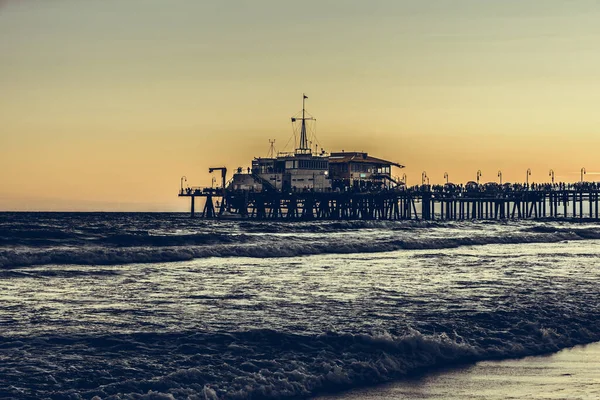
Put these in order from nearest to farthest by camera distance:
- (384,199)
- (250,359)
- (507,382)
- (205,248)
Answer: (507,382)
(250,359)
(205,248)
(384,199)

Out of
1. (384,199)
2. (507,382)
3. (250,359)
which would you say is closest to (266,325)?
(250,359)

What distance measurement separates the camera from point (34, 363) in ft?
37.2

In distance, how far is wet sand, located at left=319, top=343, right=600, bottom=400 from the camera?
1099 cm

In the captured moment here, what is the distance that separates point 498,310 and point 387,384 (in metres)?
5.35

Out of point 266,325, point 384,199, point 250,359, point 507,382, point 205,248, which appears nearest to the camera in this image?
point 507,382

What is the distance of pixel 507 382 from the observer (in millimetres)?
11719

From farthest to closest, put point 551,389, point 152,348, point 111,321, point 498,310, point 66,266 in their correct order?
point 66,266 → point 498,310 → point 111,321 → point 152,348 → point 551,389

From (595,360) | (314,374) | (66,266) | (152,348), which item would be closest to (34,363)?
(152,348)

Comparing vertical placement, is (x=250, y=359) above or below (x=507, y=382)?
above

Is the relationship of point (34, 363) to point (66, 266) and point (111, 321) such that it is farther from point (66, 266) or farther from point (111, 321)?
point (66, 266)

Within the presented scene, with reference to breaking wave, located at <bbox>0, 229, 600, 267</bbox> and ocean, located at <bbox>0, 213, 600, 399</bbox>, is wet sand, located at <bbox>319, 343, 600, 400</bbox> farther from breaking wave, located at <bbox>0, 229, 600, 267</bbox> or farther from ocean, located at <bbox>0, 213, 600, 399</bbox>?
breaking wave, located at <bbox>0, 229, 600, 267</bbox>

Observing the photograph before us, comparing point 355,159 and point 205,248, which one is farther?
point 355,159

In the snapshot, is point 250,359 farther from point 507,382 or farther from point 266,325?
point 507,382

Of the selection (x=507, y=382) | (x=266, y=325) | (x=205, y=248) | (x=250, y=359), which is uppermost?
(x=205, y=248)
